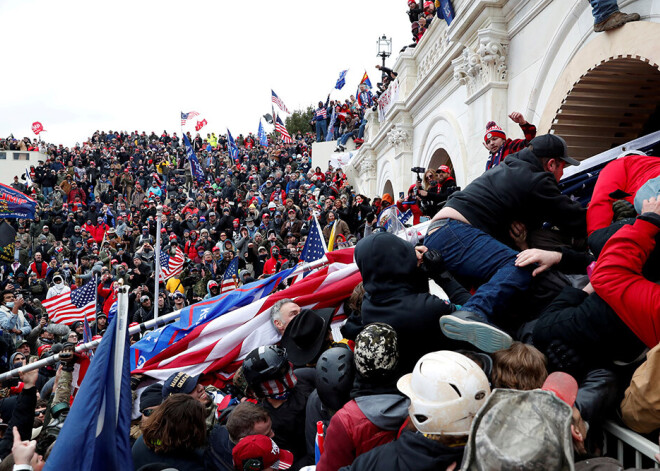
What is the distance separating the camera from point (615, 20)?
5410 millimetres

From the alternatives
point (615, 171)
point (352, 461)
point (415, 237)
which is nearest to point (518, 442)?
point (352, 461)

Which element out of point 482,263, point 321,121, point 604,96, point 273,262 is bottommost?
point 273,262

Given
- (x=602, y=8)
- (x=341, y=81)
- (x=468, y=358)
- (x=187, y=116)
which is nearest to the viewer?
(x=468, y=358)

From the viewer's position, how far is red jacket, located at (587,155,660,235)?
313 centimetres

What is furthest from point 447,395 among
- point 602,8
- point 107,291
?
point 107,291

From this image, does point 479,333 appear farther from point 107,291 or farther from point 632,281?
point 107,291

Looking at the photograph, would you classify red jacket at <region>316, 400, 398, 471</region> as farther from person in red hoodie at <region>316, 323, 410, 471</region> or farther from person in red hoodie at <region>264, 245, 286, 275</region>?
person in red hoodie at <region>264, 245, 286, 275</region>

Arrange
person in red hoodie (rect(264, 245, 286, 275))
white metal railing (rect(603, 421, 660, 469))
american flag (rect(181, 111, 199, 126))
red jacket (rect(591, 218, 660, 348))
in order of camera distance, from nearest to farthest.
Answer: white metal railing (rect(603, 421, 660, 469)) → red jacket (rect(591, 218, 660, 348)) → person in red hoodie (rect(264, 245, 286, 275)) → american flag (rect(181, 111, 199, 126))

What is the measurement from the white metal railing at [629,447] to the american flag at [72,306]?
889cm

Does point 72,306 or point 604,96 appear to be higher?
point 604,96

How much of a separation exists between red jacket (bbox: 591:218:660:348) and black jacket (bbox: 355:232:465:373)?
81 centimetres

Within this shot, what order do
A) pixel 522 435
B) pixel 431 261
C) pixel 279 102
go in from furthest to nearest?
pixel 279 102 < pixel 431 261 < pixel 522 435

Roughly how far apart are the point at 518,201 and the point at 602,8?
11.9 ft

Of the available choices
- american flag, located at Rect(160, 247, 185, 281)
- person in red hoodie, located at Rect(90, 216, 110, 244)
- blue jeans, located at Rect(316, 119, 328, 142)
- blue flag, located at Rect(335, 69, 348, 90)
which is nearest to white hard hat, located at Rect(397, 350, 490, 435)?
american flag, located at Rect(160, 247, 185, 281)
